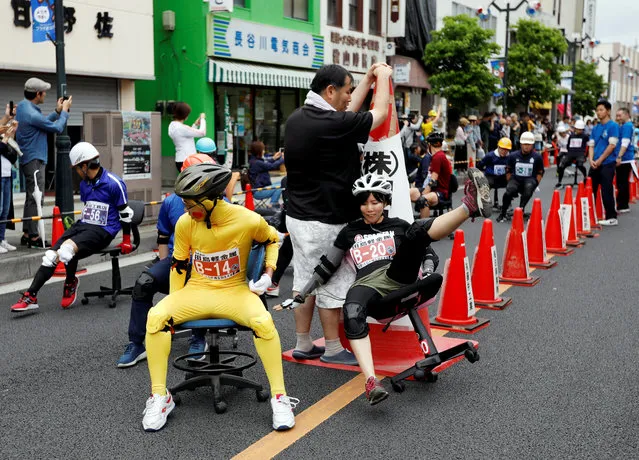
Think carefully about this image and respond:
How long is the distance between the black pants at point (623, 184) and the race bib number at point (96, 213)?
10363mm

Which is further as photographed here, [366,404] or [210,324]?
[366,404]

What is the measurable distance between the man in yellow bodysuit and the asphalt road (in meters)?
0.22

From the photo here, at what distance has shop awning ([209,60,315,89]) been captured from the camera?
20.0 meters

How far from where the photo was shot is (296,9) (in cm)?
2361

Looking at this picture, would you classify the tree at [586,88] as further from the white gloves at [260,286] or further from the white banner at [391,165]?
the white gloves at [260,286]

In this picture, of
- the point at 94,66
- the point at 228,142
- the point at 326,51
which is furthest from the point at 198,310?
the point at 326,51

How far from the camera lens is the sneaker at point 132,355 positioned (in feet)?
18.7

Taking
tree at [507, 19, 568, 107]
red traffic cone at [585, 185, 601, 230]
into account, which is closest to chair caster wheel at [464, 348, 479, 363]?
red traffic cone at [585, 185, 601, 230]

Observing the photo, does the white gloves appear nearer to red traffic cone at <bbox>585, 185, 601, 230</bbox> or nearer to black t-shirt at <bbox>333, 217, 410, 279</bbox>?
black t-shirt at <bbox>333, 217, 410, 279</bbox>

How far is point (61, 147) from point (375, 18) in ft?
63.3

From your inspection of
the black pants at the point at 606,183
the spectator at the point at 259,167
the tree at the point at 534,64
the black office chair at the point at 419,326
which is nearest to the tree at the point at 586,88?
the tree at the point at 534,64

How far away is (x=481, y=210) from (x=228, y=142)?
17.2 m

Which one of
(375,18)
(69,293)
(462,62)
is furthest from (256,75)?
(69,293)

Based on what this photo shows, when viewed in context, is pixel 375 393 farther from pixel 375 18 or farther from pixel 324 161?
pixel 375 18
